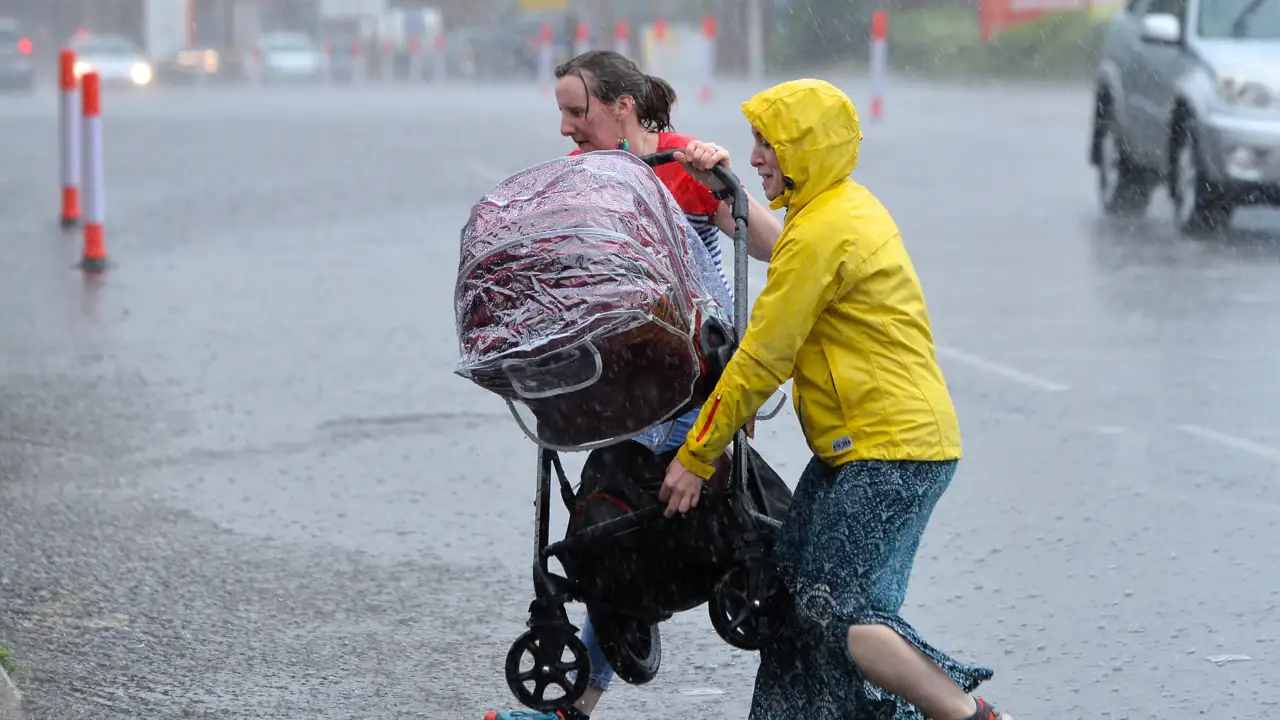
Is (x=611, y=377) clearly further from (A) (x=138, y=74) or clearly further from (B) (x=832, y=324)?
(A) (x=138, y=74)

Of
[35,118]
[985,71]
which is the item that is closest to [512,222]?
[35,118]

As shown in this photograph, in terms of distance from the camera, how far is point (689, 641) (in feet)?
17.9

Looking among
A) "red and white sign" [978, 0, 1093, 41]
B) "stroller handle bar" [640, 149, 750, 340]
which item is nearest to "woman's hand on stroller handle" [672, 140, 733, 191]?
"stroller handle bar" [640, 149, 750, 340]

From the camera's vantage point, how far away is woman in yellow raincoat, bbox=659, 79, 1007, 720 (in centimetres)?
386

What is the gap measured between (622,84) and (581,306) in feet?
3.09

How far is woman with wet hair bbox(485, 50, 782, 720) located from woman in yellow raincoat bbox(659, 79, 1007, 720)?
56 cm

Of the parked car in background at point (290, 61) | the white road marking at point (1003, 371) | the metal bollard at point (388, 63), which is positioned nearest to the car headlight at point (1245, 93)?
the white road marking at point (1003, 371)

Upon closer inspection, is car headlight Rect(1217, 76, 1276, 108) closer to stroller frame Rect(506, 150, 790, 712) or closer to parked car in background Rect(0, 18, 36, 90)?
stroller frame Rect(506, 150, 790, 712)

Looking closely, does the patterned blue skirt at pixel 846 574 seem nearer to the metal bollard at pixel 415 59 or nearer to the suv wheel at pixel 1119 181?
the suv wheel at pixel 1119 181

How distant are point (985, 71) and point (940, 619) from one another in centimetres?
3772

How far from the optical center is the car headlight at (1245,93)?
13.6m

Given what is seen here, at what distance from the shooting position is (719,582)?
13.2 feet

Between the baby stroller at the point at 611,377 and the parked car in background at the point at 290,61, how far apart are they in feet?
180

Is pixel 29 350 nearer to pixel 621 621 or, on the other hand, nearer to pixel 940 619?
pixel 940 619
